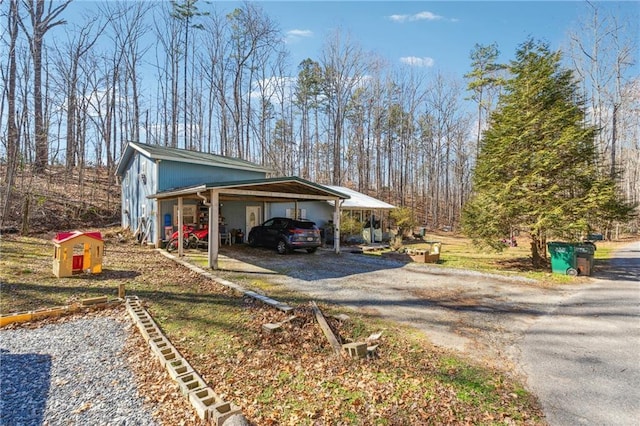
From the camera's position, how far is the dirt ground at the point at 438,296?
4.70 metres

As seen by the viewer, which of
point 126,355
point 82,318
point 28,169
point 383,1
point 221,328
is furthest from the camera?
point 28,169

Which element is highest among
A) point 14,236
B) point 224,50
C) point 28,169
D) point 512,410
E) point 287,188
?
point 224,50

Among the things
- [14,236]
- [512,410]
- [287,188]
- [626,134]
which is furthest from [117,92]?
[626,134]

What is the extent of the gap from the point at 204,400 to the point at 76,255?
6916 mm

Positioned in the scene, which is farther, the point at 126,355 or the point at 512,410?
the point at 126,355

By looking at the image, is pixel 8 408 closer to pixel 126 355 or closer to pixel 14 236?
pixel 126 355

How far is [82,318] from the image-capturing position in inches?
204

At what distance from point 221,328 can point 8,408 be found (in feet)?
7.71

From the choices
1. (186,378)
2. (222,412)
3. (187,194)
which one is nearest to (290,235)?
(187,194)

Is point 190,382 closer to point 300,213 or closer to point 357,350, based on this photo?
point 357,350

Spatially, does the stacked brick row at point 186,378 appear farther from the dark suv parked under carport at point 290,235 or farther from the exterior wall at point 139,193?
the exterior wall at point 139,193

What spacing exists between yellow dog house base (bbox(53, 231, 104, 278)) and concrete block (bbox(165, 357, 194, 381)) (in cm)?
575

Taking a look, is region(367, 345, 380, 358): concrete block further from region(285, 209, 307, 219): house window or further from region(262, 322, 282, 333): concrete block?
region(285, 209, 307, 219): house window

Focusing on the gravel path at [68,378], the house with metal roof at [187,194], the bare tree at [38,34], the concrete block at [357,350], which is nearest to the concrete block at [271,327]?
the concrete block at [357,350]
